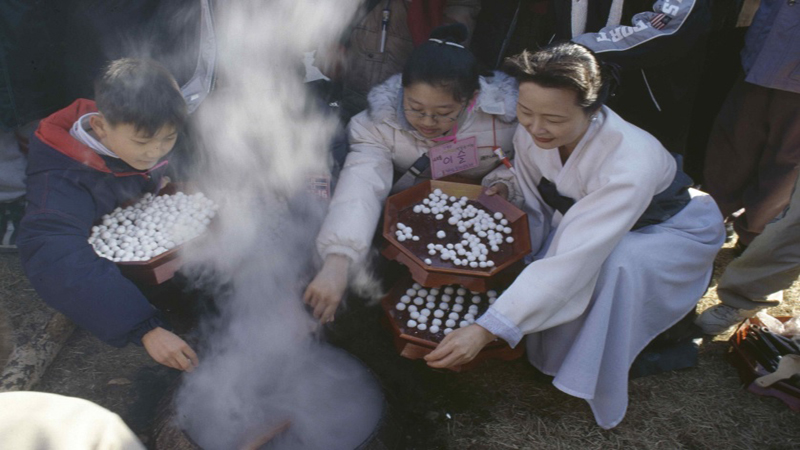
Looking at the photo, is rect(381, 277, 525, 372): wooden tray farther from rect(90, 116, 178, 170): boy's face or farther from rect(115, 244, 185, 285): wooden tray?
rect(90, 116, 178, 170): boy's face

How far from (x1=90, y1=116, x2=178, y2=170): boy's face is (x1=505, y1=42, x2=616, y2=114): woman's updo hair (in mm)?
1540

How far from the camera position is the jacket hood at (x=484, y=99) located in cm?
301

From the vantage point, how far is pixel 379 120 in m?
3.05

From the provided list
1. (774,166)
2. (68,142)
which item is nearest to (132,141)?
(68,142)

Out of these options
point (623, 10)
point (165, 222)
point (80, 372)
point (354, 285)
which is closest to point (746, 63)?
point (623, 10)

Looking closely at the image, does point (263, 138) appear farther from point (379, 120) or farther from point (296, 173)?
point (379, 120)

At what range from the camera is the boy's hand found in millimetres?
2289

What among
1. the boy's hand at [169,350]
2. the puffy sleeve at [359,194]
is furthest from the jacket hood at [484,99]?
the boy's hand at [169,350]

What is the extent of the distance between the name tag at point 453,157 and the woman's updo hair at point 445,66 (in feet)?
0.95

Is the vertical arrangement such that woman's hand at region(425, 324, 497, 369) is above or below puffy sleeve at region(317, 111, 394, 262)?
below

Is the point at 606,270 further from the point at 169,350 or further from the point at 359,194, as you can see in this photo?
the point at 169,350

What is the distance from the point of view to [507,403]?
2.90 m

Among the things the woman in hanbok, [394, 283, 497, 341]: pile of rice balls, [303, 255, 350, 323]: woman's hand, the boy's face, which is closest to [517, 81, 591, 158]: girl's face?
the woman in hanbok

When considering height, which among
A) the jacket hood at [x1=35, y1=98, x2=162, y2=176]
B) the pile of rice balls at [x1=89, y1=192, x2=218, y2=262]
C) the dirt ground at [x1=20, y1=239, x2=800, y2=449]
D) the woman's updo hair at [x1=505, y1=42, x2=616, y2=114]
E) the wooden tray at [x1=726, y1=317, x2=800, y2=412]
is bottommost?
the dirt ground at [x1=20, y1=239, x2=800, y2=449]
